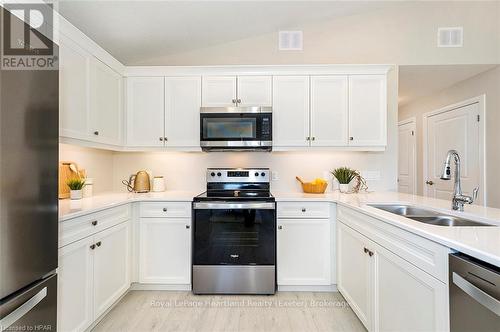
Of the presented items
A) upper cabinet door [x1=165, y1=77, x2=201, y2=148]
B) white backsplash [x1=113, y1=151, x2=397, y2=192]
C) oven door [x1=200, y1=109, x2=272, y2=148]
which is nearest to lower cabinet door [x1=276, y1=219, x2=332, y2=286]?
white backsplash [x1=113, y1=151, x2=397, y2=192]

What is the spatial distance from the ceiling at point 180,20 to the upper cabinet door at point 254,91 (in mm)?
635

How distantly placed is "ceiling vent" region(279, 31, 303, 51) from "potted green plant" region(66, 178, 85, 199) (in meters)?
2.54

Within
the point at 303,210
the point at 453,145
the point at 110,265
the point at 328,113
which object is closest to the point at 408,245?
the point at 303,210

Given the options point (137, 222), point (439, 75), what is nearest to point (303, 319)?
point (137, 222)

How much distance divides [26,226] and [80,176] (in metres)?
1.33

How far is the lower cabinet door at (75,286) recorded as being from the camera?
57.2 inches

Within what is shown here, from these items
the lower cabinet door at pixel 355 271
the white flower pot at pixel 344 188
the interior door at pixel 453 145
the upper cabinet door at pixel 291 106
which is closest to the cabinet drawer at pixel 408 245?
the lower cabinet door at pixel 355 271

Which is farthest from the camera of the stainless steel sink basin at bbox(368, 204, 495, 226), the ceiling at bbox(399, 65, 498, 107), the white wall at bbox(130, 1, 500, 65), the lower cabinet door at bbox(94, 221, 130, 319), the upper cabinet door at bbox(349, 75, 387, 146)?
the ceiling at bbox(399, 65, 498, 107)

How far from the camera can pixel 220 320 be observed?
1.93 m

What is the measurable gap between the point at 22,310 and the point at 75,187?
1.21 metres

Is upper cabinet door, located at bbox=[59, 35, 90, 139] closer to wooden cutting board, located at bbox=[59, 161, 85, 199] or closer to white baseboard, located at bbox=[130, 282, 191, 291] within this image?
wooden cutting board, located at bbox=[59, 161, 85, 199]

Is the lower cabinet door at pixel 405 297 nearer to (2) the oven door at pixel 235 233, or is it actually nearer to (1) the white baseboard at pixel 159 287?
(2) the oven door at pixel 235 233

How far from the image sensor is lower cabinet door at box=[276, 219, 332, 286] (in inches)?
91.1

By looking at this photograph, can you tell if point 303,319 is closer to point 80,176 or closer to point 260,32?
point 80,176
